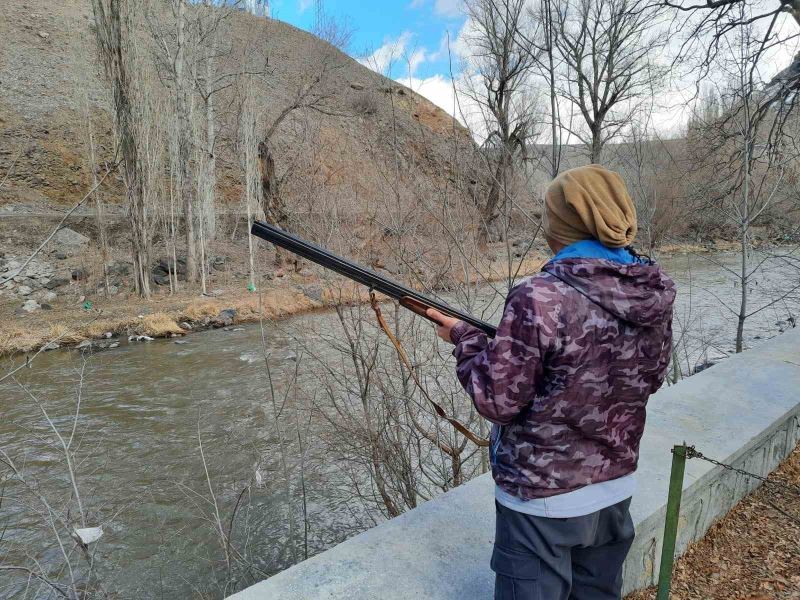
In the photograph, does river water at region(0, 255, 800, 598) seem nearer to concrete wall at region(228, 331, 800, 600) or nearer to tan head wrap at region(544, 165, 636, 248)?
concrete wall at region(228, 331, 800, 600)

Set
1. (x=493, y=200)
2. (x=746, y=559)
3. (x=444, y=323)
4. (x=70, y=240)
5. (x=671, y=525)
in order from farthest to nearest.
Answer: (x=70, y=240) < (x=493, y=200) < (x=746, y=559) < (x=671, y=525) < (x=444, y=323)

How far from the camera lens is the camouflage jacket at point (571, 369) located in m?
1.15

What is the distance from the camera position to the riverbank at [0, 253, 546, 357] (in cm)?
1087

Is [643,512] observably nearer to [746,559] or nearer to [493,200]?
[746,559]

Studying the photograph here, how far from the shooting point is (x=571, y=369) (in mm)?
1181

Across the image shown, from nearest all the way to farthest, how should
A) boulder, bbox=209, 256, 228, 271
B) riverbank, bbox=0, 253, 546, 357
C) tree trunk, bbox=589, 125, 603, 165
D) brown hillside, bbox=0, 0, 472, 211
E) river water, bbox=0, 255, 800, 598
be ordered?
river water, bbox=0, 255, 800, 598 < tree trunk, bbox=589, 125, 603, 165 < riverbank, bbox=0, 253, 546, 357 < brown hillside, bbox=0, 0, 472, 211 < boulder, bbox=209, 256, 228, 271

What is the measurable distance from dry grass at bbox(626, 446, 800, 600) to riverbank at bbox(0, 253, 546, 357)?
7.97 metres

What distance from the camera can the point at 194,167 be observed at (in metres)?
16.4

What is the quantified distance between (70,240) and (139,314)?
26.3 feet

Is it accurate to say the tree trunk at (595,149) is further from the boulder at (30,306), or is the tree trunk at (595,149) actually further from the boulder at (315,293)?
the boulder at (30,306)

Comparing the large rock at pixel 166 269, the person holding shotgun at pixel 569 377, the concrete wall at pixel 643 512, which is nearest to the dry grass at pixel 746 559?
the concrete wall at pixel 643 512

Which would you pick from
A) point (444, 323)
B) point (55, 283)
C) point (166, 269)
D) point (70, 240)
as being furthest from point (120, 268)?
point (444, 323)

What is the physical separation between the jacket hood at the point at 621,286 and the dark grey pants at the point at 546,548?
1.70 feet

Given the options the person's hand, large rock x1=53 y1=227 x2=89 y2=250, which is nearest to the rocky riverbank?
large rock x1=53 y1=227 x2=89 y2=250
